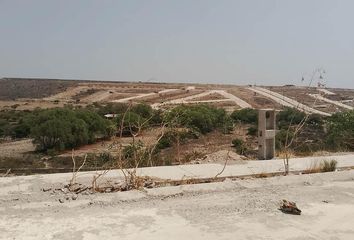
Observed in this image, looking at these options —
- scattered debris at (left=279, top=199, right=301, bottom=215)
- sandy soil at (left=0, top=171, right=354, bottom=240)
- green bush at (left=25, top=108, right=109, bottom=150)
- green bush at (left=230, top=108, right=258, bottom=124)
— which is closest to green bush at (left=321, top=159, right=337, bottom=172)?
sandy soil at (left=0, top=171, right=354, bottom=240)

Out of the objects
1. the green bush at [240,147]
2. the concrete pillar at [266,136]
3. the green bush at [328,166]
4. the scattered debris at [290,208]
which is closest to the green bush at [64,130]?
the green bush at [240,147]

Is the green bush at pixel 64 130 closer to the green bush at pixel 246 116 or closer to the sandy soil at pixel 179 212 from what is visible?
the green bush at pixel 246 116

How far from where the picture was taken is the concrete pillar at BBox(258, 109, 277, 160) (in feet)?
32.8

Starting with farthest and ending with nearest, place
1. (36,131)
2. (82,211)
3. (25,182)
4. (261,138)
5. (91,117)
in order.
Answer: (91,117) → (36,131) → (261,138) → (25,182) → (82,211)

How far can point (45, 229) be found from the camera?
16.8 feet

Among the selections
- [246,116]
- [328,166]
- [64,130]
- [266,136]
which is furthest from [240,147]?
[246,116]

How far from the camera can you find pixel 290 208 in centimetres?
608

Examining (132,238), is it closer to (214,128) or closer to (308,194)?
(308,194)

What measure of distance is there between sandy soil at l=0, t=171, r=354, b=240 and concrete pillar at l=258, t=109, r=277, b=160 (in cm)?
242

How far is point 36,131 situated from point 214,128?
1612 cm

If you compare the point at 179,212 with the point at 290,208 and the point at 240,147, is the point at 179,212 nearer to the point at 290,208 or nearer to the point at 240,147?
the point at 290,208

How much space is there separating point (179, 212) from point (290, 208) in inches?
59.0

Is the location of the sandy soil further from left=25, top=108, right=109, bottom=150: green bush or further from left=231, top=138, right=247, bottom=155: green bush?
left=25, top=108, right=109, bottom=150: green bush

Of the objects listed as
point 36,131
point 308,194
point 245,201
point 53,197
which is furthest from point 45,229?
point 36,131
